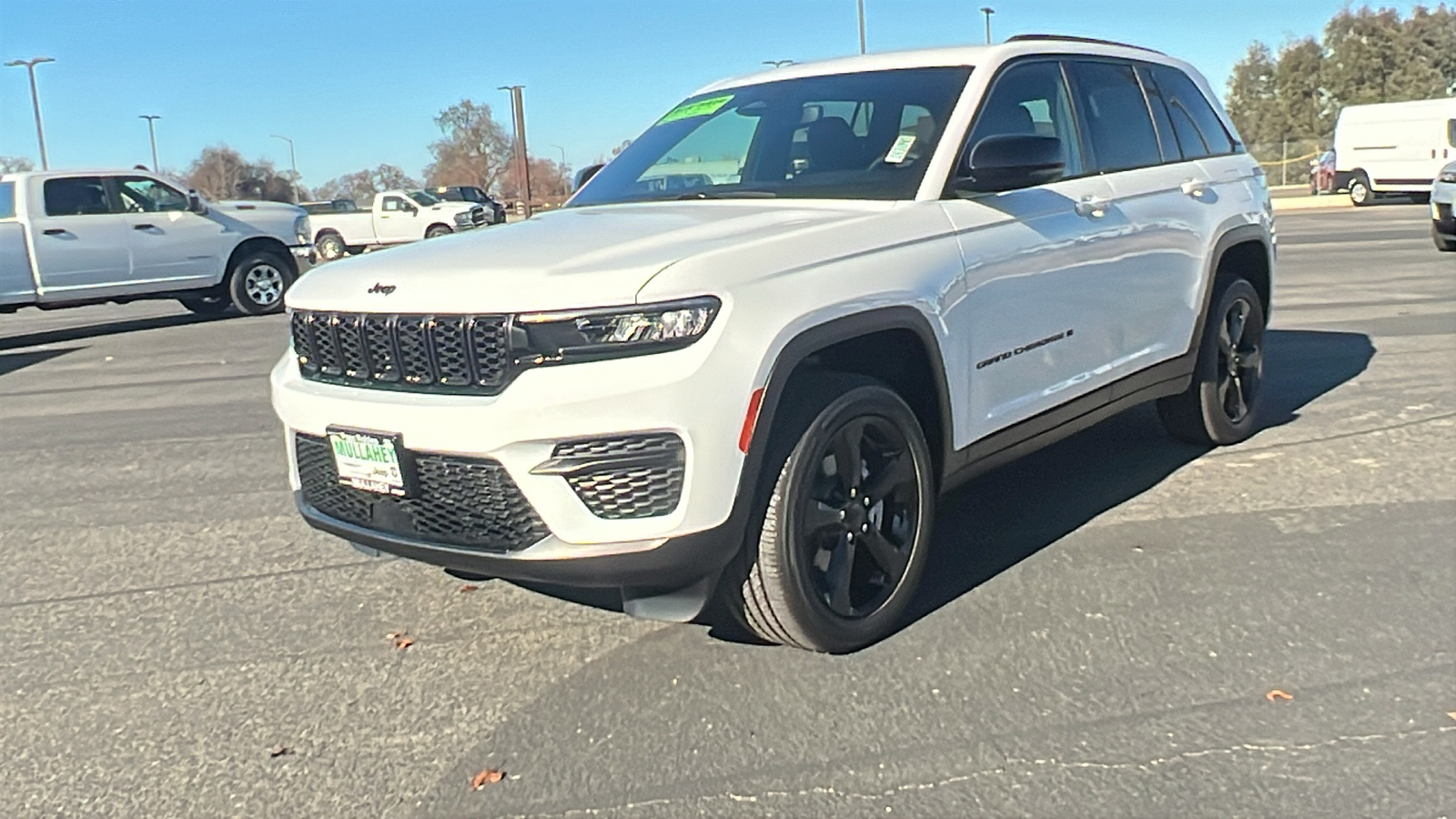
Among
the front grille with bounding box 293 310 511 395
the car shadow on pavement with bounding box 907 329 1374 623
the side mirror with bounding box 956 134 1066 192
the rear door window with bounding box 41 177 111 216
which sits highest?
the rear door window with bounding box 41 177 111 216

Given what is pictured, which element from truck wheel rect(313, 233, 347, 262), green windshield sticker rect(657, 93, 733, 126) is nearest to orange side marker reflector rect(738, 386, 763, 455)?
green windshield sticker rect(657, 93, 733, 126)

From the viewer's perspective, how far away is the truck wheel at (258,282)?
15469mm

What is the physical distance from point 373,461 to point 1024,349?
217cm

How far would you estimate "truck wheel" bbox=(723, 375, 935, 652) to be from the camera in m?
3.37

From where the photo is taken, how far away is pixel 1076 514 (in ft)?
16.0

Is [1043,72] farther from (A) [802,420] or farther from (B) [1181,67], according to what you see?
(A) [802,420]

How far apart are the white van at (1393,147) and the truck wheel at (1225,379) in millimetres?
27135

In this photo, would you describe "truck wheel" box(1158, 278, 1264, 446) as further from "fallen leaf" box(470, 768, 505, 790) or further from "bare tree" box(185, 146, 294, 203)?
"bare tree" box(185, 146, 294, 203)

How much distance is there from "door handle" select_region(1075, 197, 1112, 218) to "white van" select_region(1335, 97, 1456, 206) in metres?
28.6

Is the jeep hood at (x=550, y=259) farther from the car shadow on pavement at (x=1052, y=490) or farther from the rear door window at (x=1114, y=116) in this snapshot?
the rear door window at (x=1114, y=116)

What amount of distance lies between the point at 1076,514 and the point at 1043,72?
171 centimetres

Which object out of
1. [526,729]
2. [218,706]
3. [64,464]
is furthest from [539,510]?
[64,464]

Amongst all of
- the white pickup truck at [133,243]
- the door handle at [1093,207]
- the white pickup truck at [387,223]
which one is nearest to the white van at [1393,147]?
the white pickup truck at [387,223]

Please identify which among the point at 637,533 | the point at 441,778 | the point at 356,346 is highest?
the point at 356,346
